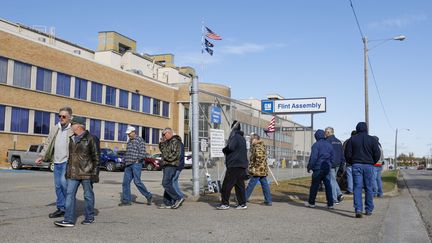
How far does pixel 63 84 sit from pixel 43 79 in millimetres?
2248

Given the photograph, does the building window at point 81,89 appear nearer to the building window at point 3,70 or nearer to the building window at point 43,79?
the building window at point 43,79

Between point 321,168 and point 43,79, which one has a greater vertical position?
point 43,79

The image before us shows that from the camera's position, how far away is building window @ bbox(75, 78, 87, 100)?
4022 centimetres

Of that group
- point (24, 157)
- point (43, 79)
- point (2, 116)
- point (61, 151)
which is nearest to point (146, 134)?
point (43, 79)

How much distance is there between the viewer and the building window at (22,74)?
33.9 meters

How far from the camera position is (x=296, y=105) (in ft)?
72.3

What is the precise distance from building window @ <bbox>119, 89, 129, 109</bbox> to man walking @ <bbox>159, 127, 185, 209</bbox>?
36.8 meters

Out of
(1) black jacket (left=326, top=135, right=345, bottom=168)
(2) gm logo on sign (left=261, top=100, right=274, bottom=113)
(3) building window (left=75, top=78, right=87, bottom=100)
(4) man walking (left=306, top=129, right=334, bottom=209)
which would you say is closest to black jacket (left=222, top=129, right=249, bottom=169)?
(4) man walking (left=306, top=129, right=334, bottom=209)

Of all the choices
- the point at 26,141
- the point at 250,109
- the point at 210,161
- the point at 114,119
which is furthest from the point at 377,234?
the point at 114,119

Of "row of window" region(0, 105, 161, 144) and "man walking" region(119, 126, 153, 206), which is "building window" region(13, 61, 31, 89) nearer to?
"row of window" region(0, 105, 161, 144)

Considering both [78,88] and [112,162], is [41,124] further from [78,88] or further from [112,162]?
[112,162]

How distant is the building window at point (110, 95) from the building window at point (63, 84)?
548 centimetres

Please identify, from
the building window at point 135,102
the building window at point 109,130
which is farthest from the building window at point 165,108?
the building window at point 109,130

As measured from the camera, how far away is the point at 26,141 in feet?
114
